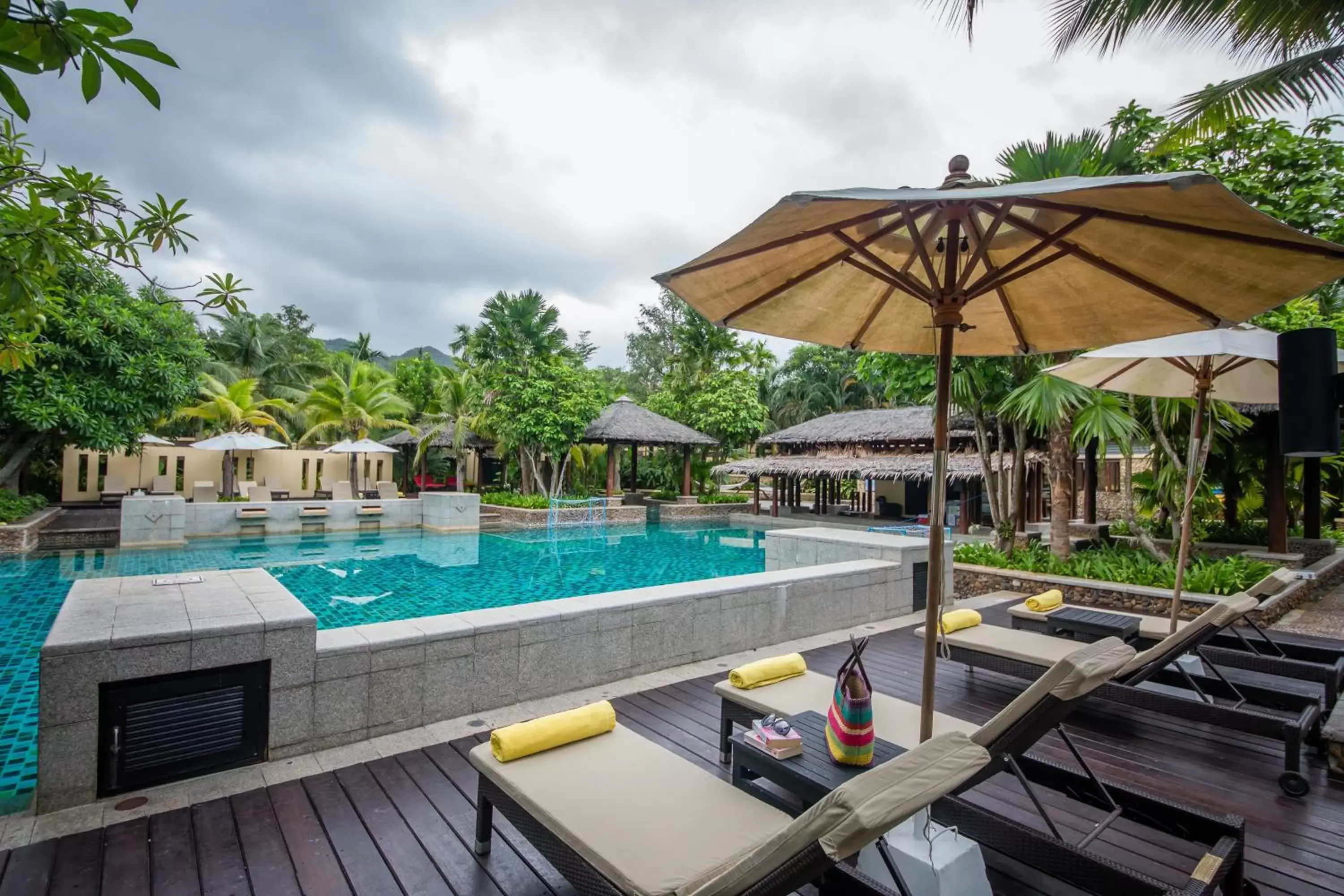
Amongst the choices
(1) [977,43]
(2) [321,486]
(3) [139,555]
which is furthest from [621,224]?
(1) [977,43]

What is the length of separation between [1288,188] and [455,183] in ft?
57.6

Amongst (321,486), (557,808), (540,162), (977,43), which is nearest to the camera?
(557,808)

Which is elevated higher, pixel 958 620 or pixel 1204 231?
pixel 1204 231

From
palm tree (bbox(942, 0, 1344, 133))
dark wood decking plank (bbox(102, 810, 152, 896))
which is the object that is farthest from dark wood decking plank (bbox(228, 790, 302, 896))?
palm tree (bbox(942, 0, 1344, 133))

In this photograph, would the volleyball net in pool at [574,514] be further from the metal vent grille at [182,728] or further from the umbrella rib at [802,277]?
the umbrella rib at [802,277]

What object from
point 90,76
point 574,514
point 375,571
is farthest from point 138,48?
point 574,514

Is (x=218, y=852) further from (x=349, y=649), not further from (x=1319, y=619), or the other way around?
(x=1319, y=619)

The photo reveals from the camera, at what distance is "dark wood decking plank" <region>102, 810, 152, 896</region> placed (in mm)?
2266

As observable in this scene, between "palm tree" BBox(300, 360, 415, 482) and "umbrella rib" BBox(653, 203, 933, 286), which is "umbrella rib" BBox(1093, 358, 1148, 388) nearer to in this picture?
"umbrella rib" BBox(653, 203, 933, 286)

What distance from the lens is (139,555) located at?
43.0 ft

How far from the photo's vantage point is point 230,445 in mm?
17734

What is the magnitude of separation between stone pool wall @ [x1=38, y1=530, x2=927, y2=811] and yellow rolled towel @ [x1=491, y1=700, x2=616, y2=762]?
138 cm

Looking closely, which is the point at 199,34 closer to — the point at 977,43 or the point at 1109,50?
the point at 977,43

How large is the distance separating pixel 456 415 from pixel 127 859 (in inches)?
911
